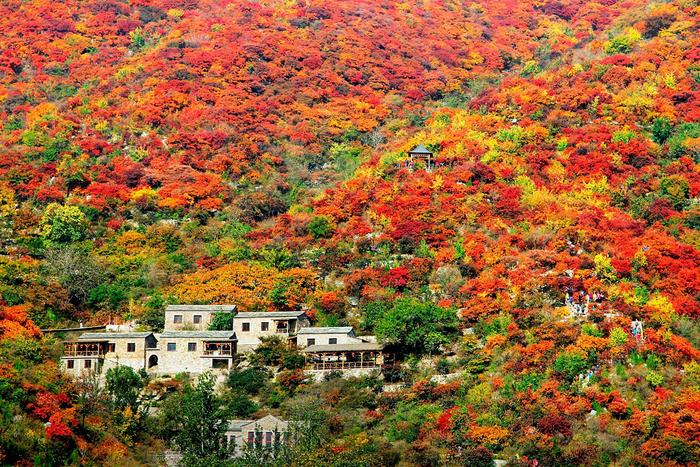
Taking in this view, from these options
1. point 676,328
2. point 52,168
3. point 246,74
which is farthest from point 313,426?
point 246,74

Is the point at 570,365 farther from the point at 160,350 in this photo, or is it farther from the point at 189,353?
the point at 160,350

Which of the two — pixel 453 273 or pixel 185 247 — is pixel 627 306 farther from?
pixel 185 247

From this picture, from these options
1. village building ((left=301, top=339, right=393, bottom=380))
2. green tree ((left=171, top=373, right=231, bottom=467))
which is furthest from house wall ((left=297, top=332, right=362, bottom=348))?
green tree ((left=171, top=373, right=231, bottom=467))

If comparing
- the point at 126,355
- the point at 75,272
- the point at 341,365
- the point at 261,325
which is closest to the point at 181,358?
the point at 126,355

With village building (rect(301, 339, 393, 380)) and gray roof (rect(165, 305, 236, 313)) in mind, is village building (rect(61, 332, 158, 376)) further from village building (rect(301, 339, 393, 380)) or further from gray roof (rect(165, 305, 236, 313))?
village building (rect(301, 339, 393, 380))

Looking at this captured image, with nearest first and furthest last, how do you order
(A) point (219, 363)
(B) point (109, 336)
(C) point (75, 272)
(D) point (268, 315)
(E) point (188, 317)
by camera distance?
(B) point (109, 336) → (A) point (219, 363) → (D) point (268, 315) → (E) point (188, 317) → (C) point (75, 272)

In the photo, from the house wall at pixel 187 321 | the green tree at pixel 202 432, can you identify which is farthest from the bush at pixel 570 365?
the house wall at pixel 187 321

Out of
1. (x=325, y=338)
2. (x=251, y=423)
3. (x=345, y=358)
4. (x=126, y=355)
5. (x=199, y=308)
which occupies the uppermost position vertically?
(x=199, y=308)
